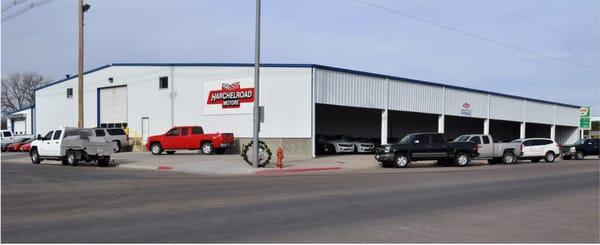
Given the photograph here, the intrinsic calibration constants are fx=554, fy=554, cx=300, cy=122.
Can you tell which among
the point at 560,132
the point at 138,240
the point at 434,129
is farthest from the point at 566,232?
the point at 560,132

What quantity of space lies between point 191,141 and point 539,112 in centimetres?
3843

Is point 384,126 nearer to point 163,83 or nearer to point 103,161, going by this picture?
point 163,83

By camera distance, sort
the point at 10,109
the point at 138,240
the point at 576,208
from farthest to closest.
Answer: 1. the point at 10,109
2. the point at 576,208
3. the point at 138,240

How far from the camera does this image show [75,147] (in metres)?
24.9

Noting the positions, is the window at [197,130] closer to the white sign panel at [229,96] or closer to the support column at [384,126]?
the white sign panel at [229,96]

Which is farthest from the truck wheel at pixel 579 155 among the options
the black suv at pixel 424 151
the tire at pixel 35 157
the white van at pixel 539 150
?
the tire at pixel 35 157

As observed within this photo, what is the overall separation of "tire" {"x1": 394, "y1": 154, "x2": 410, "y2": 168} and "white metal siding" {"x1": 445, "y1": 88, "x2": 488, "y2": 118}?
17.8 metres

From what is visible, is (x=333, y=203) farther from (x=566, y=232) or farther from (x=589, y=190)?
(x=589, y=190)

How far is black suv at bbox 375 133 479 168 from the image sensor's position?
86.8ft

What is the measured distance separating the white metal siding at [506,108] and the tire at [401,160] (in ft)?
82.1

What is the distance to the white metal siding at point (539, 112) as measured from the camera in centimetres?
5438

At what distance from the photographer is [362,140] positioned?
126ft

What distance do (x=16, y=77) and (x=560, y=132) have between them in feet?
289

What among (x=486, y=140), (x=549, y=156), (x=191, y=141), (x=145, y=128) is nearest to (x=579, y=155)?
(x=549, y=156)
